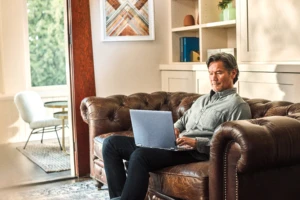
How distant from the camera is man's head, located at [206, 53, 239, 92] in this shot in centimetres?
279

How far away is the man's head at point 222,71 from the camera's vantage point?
2795mm

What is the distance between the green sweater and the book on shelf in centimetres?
166

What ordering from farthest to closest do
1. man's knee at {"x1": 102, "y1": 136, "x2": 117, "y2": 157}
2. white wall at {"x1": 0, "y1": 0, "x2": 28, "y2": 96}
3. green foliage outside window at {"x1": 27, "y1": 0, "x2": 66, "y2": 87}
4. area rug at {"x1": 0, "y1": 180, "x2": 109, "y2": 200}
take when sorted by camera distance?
green foliage outside window at {"x1": 27, "y1": 0, "x2": 66, "y2": 87} < white wall at {"x1": 0, "y1": 0, "x2": 28, "y2": 96} < area rug at {"x1": 0, "y1": 180, "x2": 109, "y2": 200} < man's knee at {"x1": 102, "y1": 136, "x2": 117, "y2": 157}

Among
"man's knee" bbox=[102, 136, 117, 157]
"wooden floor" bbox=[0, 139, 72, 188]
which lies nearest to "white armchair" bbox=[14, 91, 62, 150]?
"wooden floor" bbox=[0, 139, 72, 188]

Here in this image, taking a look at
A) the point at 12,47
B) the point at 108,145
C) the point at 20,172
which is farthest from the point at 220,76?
the point at 12,47

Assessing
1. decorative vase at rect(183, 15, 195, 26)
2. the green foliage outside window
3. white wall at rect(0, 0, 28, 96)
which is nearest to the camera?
decorative vase at rect(183, 15, 195, 26)

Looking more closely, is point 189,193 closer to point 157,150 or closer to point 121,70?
point 157,150

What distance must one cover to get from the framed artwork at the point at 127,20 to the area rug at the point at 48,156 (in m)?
1.43

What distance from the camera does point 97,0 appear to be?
4.25 metres

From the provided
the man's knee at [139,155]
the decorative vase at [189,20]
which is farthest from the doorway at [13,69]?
the man's knee at [139,155]

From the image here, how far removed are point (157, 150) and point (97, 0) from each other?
2.06m

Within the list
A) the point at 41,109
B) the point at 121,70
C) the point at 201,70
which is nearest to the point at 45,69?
the point at 41,109

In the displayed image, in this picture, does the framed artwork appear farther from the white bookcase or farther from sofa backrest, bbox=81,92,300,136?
sofa backrest, bbox=81,92,300,136

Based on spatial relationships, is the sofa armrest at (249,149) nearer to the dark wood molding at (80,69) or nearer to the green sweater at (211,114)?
the green sweater at (211,114)
